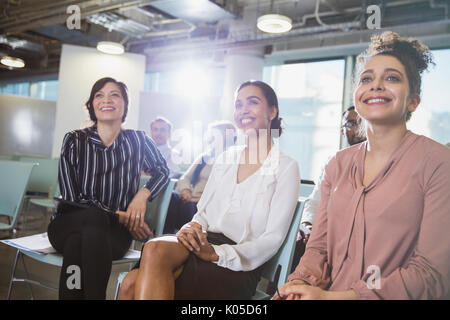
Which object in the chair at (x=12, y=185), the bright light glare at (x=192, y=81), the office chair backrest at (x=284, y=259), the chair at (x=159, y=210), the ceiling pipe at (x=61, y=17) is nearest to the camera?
the office chair backrest at (x=284, y=259)

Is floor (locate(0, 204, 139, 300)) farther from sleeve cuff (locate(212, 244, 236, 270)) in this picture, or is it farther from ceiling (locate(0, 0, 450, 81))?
ceiling (locate(0, 0, 450, 81))

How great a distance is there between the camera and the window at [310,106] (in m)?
6.56

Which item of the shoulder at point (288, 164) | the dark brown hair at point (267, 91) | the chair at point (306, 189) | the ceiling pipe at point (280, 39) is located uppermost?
the ceiling pipe at point (280, 39)

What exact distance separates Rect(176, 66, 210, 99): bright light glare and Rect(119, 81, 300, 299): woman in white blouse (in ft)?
17.9

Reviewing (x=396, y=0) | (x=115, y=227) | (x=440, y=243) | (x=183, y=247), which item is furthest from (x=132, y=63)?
(x=440, y=243)

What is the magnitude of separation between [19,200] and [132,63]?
418 centimetres

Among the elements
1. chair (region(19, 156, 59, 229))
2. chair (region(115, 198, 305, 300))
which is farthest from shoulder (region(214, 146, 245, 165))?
chair (region(19, 156, 59, 229))

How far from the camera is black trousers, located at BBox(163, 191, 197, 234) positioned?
246 cm

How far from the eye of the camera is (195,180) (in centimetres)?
329

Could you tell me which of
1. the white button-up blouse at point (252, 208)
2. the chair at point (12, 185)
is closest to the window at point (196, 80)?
the chair at point (12, 185)

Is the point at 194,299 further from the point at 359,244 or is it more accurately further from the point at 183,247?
the point at 359,244

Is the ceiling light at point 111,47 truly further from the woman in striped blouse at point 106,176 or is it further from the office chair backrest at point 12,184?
the woman in striped blouse at point 106,176

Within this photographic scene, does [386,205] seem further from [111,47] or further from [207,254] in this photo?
[111,47]

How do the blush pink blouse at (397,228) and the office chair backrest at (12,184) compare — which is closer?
the blush pink blouse at (397,228)
